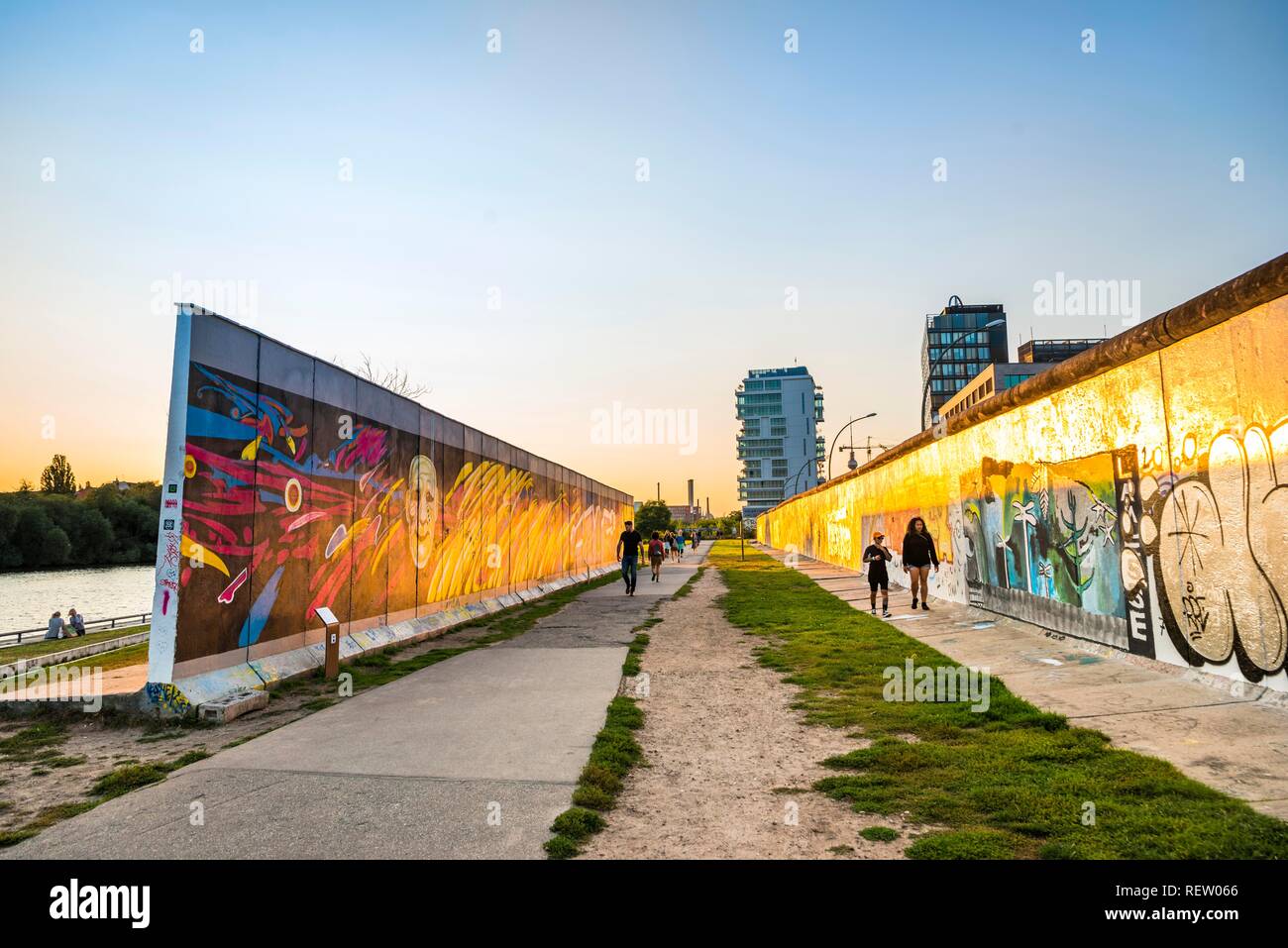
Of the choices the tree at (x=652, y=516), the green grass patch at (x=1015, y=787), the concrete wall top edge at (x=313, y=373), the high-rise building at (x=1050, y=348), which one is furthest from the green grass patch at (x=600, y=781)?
the high-rise building at (x=1050, y=348)

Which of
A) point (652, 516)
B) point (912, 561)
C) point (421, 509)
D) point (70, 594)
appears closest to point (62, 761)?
point (421, 509)

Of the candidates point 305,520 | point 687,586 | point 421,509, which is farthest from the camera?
point 687,586

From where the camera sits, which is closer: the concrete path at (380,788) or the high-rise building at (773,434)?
the concrete path at (380,788)

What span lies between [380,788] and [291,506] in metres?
5.36

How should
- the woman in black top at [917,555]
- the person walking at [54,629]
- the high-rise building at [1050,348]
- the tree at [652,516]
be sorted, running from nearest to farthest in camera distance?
1. the woman in black top at [917,555]
2. the person walking at [54,629]
3. the high-rise building at [1050,348]
4. the tree at [652,516]

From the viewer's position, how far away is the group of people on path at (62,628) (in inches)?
1192

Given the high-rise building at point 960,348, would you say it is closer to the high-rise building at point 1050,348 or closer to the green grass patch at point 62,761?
the high-rise building at point 1050,348

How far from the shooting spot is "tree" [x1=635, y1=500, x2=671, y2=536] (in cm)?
11716

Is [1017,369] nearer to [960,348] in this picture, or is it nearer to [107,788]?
[960,348]

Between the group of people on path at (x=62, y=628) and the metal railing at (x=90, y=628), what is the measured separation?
909 mm

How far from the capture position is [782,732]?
5930 mm

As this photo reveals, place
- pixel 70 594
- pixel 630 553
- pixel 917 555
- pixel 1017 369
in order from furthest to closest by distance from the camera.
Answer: pixel 1017 369, pixel 70 594, pixel 630 553, pixel 917 555

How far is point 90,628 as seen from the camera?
120 feet

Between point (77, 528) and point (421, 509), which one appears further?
point (77, 528)
